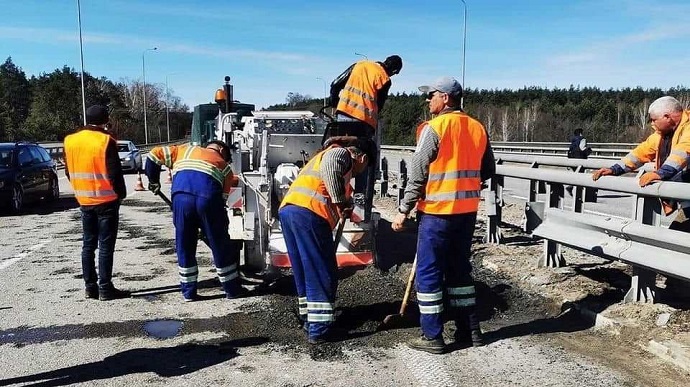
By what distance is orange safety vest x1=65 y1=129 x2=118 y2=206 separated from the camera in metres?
5.96

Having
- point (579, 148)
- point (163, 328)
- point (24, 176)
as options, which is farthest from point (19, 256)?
point (579, 148)

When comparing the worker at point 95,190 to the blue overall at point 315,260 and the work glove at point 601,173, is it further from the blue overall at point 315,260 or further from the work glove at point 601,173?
the work glove at point 601,173

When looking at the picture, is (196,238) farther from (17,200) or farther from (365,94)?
(17,200)

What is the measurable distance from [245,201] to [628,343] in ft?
13.6

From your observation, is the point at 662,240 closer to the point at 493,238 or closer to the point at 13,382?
the point at 493,238

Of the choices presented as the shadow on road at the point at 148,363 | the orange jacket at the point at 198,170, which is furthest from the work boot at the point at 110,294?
the shadow on road at the point at 148,363

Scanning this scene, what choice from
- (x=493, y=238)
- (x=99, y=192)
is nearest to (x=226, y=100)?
(x=99, y=192)

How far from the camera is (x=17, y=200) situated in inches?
501

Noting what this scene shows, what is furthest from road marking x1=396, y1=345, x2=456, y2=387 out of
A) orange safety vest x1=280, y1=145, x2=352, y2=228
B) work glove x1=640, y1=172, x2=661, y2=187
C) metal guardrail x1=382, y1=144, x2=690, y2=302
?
work glove x1=640, y1=172, x2=661, y2=187

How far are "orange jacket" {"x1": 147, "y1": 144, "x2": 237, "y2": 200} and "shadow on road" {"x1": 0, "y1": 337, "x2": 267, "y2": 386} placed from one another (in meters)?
1.65

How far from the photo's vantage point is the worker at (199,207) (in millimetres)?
5609

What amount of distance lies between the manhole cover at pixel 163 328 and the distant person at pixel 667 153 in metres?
3.78

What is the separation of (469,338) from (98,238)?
3.85 meters

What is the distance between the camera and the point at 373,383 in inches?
147
